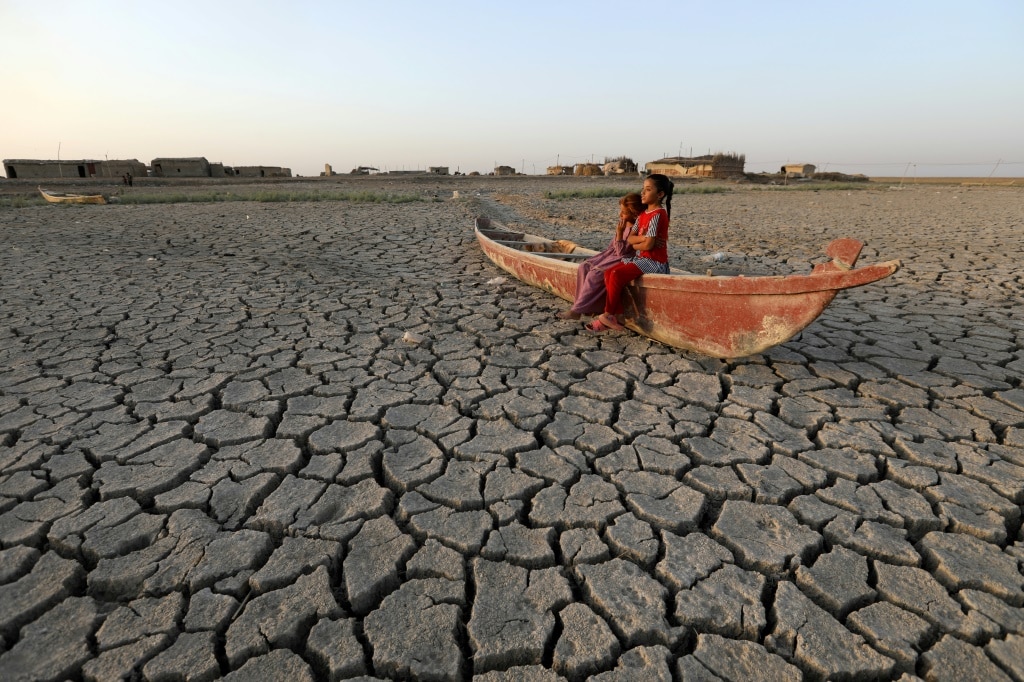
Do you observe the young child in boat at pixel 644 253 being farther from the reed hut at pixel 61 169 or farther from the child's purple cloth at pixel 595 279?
the reed hut at pixel 61 169

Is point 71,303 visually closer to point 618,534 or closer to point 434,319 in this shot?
point 434,319

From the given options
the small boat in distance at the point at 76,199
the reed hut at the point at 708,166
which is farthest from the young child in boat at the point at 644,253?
the reed hut at the point at 708,166

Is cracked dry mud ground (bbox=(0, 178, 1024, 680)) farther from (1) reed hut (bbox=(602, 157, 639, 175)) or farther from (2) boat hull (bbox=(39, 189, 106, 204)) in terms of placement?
(1) reed hut (bbox=(602, 157, 639, 175))

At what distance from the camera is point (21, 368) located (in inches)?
135

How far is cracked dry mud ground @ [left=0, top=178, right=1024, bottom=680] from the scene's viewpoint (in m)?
1.60

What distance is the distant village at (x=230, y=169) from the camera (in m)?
23.5

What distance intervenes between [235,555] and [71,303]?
4.29m

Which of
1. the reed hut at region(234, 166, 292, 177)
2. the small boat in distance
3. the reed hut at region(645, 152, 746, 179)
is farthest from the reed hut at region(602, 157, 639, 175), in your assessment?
the small boat in distance

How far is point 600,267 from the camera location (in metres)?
3.95

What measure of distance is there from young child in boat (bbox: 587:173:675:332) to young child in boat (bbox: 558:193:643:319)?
65 mm

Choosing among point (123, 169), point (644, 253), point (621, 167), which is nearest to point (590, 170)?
point (621, 167)

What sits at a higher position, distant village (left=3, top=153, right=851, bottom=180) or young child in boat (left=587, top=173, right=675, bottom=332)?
distant village (left=3, top=153, right=851, bottom=180)

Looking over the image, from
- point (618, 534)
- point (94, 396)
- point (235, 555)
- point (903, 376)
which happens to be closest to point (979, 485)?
point (903, 376)

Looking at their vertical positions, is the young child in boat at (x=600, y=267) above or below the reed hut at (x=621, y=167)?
Answer: below
